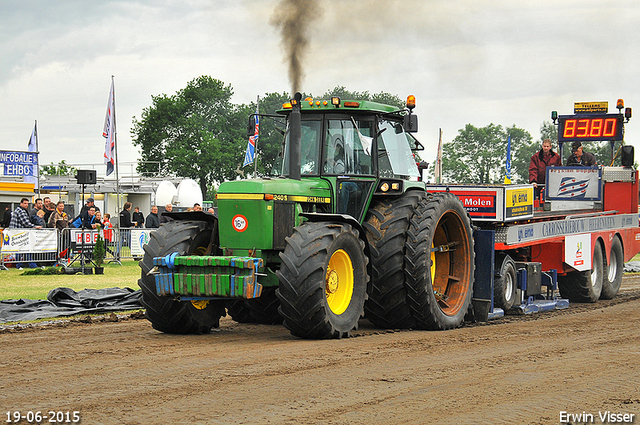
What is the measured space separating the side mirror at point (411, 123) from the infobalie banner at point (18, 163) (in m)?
22.2

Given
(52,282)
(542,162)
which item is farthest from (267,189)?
(52,282)

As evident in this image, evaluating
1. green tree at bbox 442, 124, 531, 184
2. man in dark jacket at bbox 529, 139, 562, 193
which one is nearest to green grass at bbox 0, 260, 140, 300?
man in dark jacket at bbox 529, 139, 562, 193

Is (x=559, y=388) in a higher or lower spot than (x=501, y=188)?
lower

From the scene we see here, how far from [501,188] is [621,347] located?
3.90 metres

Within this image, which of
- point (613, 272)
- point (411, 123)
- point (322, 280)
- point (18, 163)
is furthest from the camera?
point (18, 163)

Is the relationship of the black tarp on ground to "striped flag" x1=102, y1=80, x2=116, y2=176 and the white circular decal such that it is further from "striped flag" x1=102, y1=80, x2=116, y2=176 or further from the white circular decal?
"striped flag" x1=102, y1=80, x2=116, y2=176

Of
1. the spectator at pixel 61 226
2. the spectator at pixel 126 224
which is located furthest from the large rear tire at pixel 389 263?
the spectator at pixel 126 224

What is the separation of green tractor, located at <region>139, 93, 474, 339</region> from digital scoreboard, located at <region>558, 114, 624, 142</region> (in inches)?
300

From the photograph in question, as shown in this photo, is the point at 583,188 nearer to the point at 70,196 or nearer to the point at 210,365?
the point at 210,365

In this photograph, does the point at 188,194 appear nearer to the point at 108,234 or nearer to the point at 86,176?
the point at 108,234

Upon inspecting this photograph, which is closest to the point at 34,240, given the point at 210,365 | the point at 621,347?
the point at 210,365

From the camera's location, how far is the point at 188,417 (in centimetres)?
496

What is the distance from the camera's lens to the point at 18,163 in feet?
92.6

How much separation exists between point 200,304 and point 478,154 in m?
61.3
